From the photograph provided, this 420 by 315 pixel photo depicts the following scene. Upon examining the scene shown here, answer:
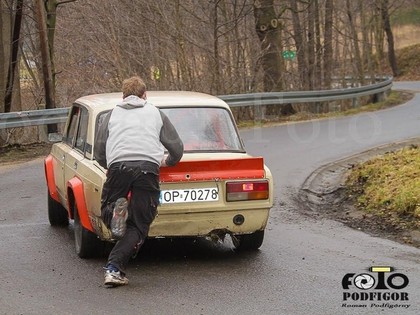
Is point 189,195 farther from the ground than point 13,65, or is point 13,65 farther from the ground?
point 13,65

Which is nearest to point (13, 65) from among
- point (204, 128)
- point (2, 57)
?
point (2, 57)

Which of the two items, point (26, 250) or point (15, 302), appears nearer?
point (15, 302)

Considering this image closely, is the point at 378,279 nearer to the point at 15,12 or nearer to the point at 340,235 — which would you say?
the point at 340,235

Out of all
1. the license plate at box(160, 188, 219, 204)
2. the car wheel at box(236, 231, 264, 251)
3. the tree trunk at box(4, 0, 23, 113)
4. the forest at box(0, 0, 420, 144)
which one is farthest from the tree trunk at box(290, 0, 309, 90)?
the license plate at box(160, 188, 219, 204)

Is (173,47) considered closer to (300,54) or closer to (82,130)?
(300,54)

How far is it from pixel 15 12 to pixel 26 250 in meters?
15.5

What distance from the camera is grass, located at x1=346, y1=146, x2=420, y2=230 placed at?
9547 mm

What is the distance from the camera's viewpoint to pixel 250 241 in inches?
313

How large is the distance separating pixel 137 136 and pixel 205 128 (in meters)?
1.49

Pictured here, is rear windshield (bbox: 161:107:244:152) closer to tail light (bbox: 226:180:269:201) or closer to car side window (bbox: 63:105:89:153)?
tail light (bbox: 226:180:269:201)

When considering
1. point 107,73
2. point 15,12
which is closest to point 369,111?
point 107,73

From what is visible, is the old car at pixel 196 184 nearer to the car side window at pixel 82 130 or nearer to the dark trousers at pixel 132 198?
the car side window at pixel 82 130

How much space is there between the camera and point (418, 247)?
27.2ft

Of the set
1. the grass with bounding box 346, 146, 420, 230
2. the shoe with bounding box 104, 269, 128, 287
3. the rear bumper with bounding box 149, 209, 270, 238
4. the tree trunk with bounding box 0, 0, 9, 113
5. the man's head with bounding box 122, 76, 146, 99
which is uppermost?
the tree trunk with bounding box 0, 0, 9, 113
